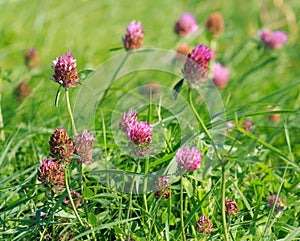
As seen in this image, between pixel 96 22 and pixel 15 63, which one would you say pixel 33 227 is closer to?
pixel 15 63

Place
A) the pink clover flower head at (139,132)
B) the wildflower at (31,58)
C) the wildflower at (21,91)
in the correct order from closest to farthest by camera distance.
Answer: the pink clover flower head at (139,132), the wildflower at (21,91), the wildflower at (31,58)

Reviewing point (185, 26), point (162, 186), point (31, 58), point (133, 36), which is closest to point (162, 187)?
point (162, 186)

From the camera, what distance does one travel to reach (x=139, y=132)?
111 cm

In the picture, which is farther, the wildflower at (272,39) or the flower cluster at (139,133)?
the wildflower at (272,39)

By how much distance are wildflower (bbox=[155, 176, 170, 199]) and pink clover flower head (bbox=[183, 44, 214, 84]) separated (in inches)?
9.2

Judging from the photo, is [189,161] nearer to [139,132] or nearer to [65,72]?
[139,132]

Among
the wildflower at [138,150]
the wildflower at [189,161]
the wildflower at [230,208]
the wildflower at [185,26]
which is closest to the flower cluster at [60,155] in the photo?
the wildflower at [138,150]

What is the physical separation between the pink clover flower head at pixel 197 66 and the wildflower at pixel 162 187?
233 mm

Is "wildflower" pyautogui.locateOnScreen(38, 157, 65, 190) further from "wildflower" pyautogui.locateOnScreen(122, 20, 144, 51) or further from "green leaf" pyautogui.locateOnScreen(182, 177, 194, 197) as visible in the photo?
"wildflower" pyautogui.locateOnScreen(122, 20, 144, 51)

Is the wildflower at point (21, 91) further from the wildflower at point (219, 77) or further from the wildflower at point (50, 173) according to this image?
the wildflower at point (50, 173)

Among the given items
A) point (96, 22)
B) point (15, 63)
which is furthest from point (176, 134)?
point (96, 22)

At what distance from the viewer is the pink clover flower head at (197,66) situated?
122cm

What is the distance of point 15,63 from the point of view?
312 cm

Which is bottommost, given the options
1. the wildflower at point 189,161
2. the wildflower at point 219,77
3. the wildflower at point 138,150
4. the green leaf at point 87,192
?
the green leaf at point 87,192
